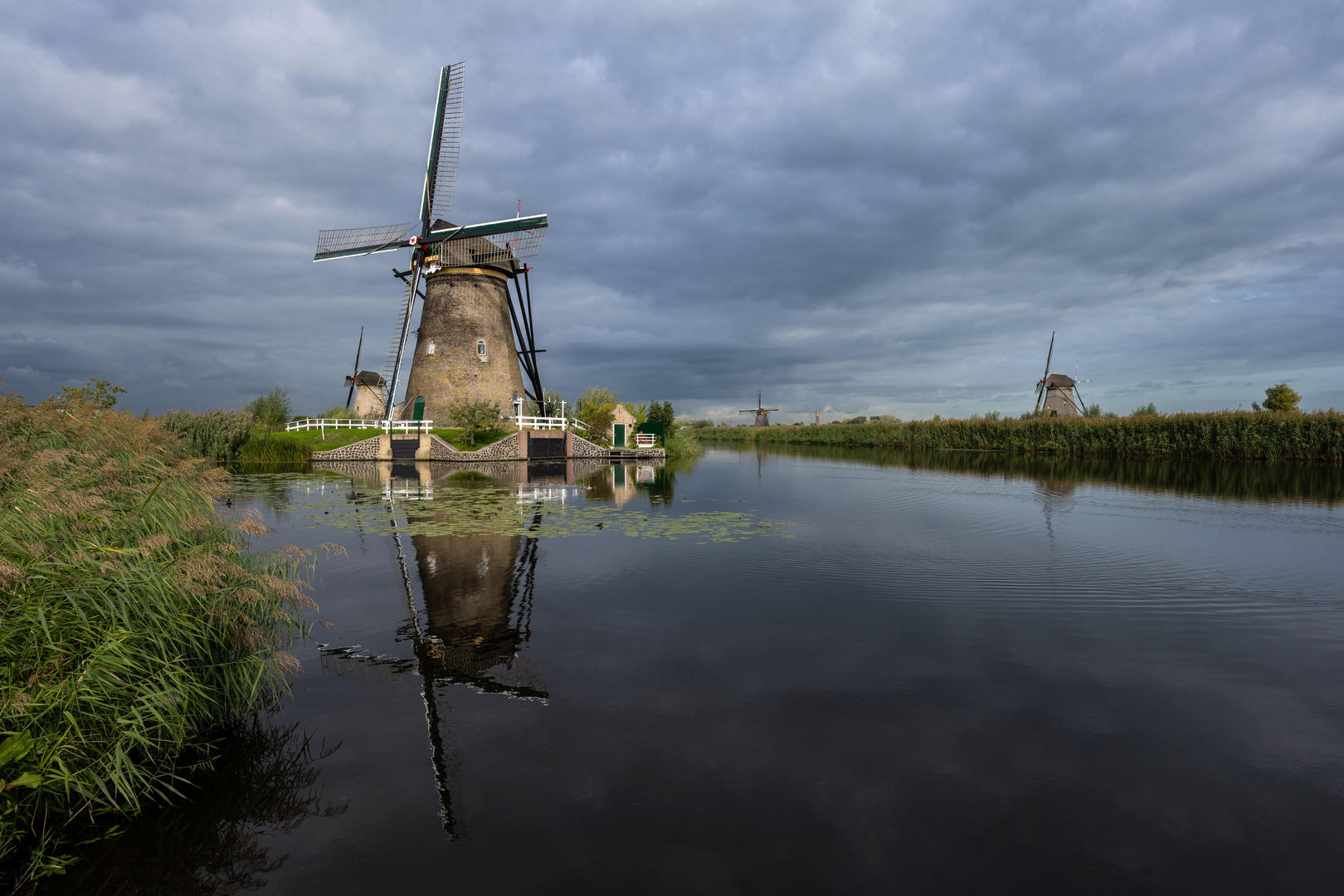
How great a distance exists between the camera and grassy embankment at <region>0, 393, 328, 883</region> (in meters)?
2.60

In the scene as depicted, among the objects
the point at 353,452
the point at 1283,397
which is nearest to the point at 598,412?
the point at 353,452

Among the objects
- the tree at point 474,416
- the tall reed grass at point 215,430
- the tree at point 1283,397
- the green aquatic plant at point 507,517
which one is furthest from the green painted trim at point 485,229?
the tree at point 1283,397

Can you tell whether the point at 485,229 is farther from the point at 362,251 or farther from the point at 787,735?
the point at 787,735

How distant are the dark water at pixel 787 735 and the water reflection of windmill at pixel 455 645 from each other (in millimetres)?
29

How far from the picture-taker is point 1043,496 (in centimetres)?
1548

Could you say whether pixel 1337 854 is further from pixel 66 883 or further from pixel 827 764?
pixel 66 883

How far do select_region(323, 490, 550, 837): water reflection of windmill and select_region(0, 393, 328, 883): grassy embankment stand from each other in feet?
2.83

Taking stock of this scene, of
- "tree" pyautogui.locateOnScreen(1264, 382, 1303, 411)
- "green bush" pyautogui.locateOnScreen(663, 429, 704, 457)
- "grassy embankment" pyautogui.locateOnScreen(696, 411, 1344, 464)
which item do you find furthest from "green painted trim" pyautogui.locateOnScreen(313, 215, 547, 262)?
"tree" pyautogui.locateOnScreen(1264, 382, 1303, 411)

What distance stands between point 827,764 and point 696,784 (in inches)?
29.4

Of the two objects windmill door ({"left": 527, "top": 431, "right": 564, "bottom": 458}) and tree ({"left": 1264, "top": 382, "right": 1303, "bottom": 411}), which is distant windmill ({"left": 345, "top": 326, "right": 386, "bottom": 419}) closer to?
windmill door ({"left": 527, "top": 431, "right": 564, "bottom": 458})

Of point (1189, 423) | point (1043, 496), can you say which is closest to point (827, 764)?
point (1043, 496)

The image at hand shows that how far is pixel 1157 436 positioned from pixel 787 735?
38886 mm

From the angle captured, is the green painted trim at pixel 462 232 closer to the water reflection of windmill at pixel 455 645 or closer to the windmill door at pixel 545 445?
the windmill door at pixel 545 445

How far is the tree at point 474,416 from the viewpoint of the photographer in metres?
28.8
